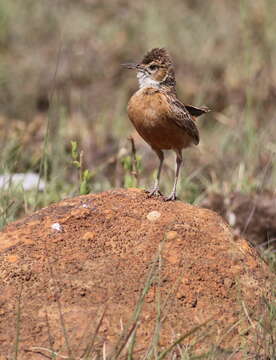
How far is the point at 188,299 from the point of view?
400cm

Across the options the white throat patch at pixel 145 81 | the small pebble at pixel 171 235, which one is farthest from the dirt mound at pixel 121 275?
the white throat patch at pixel 145 81

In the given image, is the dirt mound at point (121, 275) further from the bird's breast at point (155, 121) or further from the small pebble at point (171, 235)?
the bird's breast at point (155, 121)

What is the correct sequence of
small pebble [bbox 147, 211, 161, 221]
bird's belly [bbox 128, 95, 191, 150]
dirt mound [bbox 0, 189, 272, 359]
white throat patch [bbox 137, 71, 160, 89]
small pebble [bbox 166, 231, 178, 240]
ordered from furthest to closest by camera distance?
white throat patch [bbox 137, 71, 160, 89]
bird's belly [bbox 128, 95, 191, 150]
small pebble [bbox 147, 211, 161, 221]
small pebble [bbox 166, 231, 178, 240]
dirt mound [bbox 0, 189, 272, 359]

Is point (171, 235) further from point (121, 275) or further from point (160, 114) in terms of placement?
point (160, 114)

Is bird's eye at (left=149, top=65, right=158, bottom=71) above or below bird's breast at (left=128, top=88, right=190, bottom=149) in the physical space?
above

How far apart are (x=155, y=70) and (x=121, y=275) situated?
90.1 inches

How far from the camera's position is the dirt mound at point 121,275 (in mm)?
3777

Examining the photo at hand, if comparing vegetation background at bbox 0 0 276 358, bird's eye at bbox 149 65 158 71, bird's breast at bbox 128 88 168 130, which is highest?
bird's eye at bbox 149 65 158 71

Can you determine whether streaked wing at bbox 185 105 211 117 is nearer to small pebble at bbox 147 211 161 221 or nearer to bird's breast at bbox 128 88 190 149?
bird's breast at bbox 128 88 190 149

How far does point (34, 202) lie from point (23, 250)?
1.70m

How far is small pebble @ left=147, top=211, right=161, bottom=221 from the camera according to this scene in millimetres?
4379

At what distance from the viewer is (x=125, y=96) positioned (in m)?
11.0

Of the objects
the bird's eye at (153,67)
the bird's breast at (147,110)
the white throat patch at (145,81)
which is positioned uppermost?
the bird's eye at (153,67)

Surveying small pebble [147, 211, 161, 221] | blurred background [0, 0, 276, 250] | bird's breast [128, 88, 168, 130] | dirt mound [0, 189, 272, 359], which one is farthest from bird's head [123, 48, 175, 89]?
small pebble [147, 211, 161, 221]
